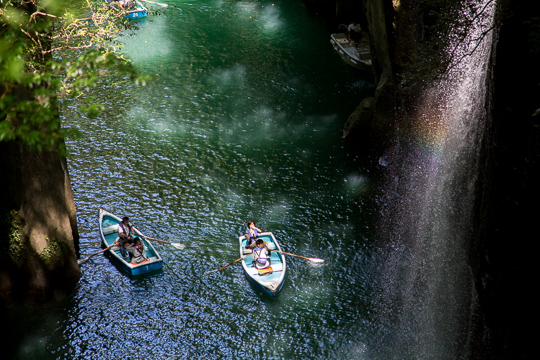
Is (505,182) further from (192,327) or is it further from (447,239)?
(192,327)

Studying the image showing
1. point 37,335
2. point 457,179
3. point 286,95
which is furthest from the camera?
point 286,95

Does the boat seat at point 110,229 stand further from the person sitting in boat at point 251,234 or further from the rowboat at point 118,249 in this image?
the person sitting in boat at point 251,234

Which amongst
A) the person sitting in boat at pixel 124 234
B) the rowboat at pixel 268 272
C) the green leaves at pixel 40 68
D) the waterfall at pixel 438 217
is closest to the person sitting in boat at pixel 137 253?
the person sitting in boat at pixel 124 234

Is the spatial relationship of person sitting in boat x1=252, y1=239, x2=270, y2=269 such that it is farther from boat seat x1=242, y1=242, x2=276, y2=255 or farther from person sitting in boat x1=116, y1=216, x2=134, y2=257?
person sitting in boat x1=116, y1=216, x2=134, y2=257

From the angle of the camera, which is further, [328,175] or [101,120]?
[101,120]

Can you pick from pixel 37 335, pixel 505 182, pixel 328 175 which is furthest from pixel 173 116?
pixel 505 182

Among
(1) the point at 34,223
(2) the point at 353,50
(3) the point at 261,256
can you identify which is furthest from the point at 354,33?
(1) the point at 34,223
